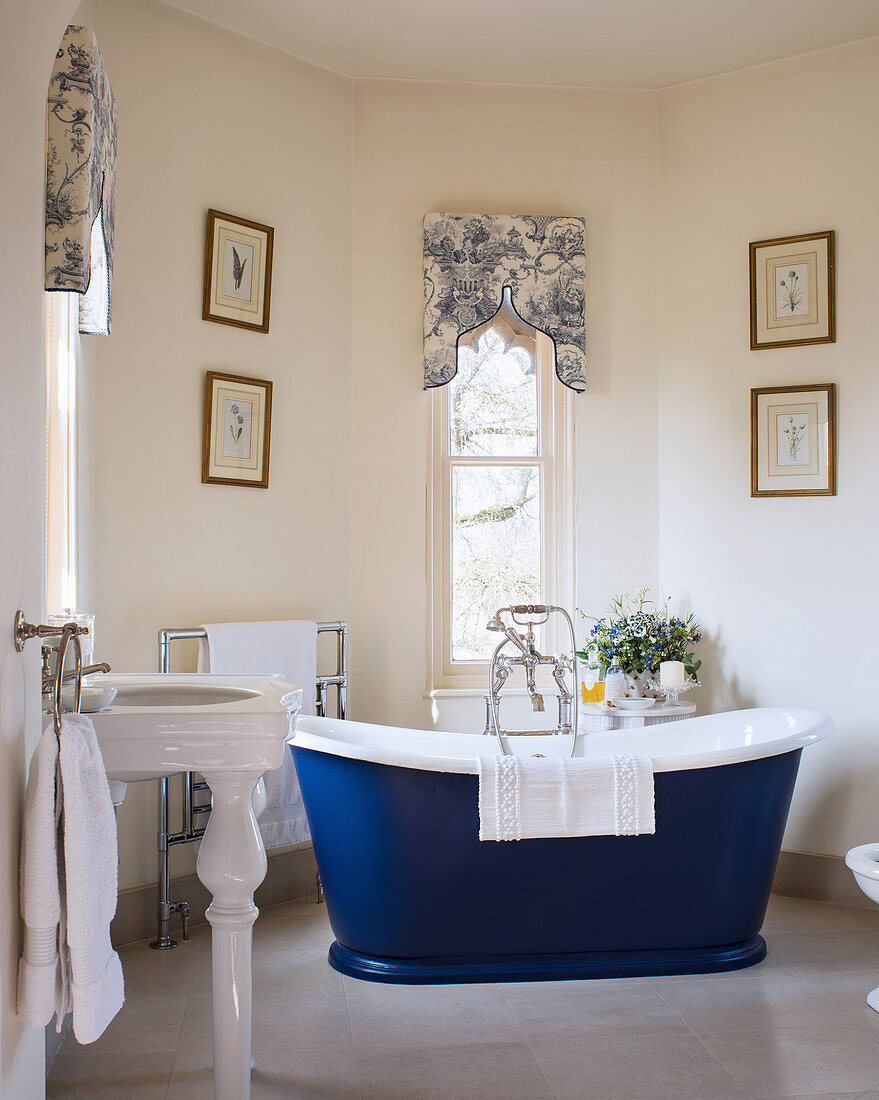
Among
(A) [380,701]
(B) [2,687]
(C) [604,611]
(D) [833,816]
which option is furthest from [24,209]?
(D) [833,816]

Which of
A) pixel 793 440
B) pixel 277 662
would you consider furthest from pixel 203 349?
pixel 793 440

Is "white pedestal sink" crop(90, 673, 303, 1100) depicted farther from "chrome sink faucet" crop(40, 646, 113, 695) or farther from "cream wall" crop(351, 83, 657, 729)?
"cream wall" crop(351, 83, 657, 729)

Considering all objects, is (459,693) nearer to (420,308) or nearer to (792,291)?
(420,308)

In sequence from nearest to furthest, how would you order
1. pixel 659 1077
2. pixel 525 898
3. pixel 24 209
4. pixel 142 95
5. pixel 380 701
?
1. pixel 24 209
2. pixel 659 1077
3. pixel 525 898
4. pixel 142 95
5. pixel 380 701

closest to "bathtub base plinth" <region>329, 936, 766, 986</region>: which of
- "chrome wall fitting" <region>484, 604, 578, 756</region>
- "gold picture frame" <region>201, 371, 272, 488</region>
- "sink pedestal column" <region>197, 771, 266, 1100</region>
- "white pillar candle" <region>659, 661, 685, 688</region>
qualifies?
"chrome wall fitting" <region>484, 604, 578, 756</region>

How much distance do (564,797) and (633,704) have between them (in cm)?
96

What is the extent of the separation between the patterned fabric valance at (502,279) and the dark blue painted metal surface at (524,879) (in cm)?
167

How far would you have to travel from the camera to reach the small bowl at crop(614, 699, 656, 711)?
137 inches

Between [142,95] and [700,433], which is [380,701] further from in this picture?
[142,95]

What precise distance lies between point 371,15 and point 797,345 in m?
1.89

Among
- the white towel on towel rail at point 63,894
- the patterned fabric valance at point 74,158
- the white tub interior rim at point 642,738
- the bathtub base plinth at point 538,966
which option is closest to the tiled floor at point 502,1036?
the bathtub base plinth at point 538,966

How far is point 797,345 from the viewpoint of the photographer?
11.8 feet

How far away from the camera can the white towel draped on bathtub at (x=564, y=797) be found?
2.58 metres

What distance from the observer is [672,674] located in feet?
11.3
